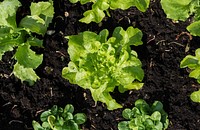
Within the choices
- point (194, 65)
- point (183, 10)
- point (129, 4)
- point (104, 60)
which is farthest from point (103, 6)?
point (194, 65)

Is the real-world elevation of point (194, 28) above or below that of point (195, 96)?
above

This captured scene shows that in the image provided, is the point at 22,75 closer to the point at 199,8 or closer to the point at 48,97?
the point at 48,97

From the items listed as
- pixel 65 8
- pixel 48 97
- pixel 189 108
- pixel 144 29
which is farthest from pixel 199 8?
pixel 48 97

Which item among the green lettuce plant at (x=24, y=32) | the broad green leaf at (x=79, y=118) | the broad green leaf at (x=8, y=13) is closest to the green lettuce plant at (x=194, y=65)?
the broad green leaf at (x=79, y=118)

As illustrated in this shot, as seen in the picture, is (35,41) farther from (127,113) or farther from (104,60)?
(127,113)

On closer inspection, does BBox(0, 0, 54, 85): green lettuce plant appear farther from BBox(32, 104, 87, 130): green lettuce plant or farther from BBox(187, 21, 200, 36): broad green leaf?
BBox(187, 21, 200, 36): broad green leaf
